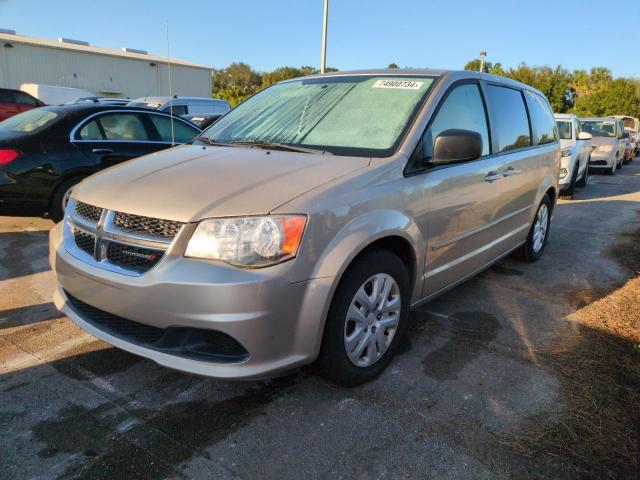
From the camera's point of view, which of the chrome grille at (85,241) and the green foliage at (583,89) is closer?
the chrome grille at (85,241)

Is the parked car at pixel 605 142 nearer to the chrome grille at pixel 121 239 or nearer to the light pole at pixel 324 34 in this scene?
the light pole at pixel 324 34

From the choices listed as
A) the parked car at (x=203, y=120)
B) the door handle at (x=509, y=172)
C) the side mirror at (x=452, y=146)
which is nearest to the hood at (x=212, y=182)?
the side mirror at (x=452, y=146)

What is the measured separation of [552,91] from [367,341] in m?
44.7

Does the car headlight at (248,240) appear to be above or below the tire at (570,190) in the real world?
above

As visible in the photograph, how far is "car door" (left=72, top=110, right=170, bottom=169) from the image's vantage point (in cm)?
557

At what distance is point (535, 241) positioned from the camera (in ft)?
17.1

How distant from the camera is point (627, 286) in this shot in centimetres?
466

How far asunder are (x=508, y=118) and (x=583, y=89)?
158 feet

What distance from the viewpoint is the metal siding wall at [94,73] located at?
3158 centimetres

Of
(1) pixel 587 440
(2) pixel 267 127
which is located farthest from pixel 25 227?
(1) pixel 587 440

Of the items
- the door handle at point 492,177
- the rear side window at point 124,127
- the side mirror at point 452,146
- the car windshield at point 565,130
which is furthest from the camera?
the car windshield at point 565,130

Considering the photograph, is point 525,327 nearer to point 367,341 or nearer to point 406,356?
point 406,356

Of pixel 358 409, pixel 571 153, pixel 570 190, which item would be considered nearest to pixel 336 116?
pixel 358 409

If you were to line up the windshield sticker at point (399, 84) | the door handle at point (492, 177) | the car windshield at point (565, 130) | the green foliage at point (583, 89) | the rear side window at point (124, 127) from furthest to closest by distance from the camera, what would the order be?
1. the green foliage at point (583, 89)
2. the car windshield at point (565, 130)
3. the rear side window at point (124, 127)
4. the door handle at point (492, 177)
5. the windshield sticker at point (399, 84)
